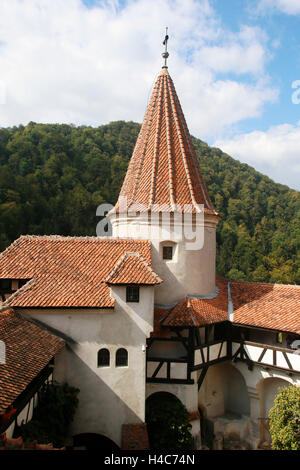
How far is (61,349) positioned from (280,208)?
53959 millimetres

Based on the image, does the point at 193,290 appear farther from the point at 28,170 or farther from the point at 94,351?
the point at 28,170

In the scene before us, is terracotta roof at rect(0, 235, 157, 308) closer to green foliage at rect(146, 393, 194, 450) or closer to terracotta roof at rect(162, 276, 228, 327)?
terracotta roof at rect(162, 276, 228, 327)

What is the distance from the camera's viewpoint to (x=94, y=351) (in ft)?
41.1

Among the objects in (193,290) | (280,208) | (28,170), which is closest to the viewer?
(193,290)

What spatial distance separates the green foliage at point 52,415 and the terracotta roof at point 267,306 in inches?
290

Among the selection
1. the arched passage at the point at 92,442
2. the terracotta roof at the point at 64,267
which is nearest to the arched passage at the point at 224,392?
the arched passage at the point at 92,442

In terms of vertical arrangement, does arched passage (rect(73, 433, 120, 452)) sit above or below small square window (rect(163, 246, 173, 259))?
below

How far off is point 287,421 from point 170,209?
891cm

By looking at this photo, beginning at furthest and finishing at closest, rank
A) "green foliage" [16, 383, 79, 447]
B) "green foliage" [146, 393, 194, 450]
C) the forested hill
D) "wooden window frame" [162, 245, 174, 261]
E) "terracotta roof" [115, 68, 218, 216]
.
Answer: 1. the forested hill
2. "terracotta roof" [115, 68, 218, 216]
3. "wooden window frame" [162, 245, 174, 261]
4. "green foliage" [146, 393, 194, 450]
5. "green foliage" [16, 383, 79, 447]

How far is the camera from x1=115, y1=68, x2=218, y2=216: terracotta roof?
1572 cm

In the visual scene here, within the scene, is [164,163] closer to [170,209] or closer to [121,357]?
[170,209]

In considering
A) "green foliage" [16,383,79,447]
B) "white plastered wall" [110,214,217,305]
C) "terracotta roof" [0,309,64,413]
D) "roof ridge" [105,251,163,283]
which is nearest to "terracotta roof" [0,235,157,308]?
"roof ridge" [105,251,163,283]

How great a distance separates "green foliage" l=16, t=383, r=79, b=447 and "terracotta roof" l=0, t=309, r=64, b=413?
1.35m

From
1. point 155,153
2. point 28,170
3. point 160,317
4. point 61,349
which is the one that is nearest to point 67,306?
point 61,349
